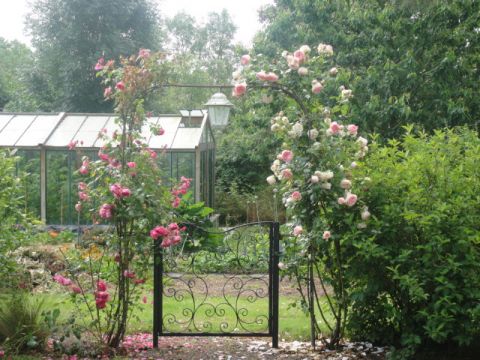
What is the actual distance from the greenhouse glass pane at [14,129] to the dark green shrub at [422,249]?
9.63m

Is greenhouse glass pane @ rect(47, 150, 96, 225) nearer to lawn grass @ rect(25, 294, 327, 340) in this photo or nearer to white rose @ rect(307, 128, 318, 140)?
lawn grass @ rect(25, 294, 327, 340)

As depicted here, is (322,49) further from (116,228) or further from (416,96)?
(416,96)

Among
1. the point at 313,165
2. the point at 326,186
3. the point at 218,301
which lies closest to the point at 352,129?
the point at 313,165

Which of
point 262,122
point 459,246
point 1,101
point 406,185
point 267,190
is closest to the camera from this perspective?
point 459,246

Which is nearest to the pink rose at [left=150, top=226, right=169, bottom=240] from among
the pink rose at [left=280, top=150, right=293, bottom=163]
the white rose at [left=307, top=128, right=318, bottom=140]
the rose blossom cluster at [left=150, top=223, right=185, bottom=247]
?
the rose blossom cluster at [left=150, top=223, right=185, bottom=247]

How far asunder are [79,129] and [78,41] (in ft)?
37.7

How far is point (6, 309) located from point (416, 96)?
8.40 metres

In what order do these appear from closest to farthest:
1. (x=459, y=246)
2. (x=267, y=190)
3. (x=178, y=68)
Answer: (x=459, y=246) → (x=178, y=68) → (x=267, y=190)

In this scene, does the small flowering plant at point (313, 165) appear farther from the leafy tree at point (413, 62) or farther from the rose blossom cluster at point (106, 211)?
the leafy tree at point (413, 62)

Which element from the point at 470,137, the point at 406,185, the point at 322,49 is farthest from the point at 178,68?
the point at 470,137

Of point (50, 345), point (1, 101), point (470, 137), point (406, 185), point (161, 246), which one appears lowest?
point (50, 345)

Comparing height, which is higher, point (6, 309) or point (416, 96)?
point (416, 96)

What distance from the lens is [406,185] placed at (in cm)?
520

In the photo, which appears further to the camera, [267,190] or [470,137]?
[267,190]
